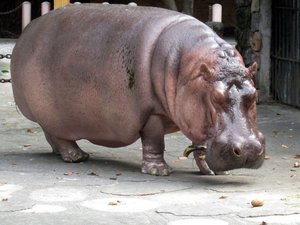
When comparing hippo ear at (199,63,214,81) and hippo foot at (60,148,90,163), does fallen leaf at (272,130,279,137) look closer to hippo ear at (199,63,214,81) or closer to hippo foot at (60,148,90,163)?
hippo foot at (60,148,90,163)

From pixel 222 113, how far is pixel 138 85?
2.60 feet

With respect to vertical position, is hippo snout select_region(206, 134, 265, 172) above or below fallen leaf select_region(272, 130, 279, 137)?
above

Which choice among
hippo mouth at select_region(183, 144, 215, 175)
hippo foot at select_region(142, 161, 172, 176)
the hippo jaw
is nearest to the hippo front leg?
hippo foot at select_region(142, 161, 172, 176)

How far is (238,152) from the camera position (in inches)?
240

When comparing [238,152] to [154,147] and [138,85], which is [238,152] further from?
[138,85]

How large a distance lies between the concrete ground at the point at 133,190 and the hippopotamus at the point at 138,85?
21cm

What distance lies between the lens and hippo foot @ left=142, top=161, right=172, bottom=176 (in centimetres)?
679

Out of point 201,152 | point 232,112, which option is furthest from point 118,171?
point 232,112

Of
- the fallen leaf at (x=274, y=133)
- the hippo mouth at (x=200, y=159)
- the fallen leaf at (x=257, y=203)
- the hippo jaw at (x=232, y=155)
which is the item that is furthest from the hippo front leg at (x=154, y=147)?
the fallen leaf at (x=274, y=133)

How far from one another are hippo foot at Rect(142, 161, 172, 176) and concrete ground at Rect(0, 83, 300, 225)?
59mm

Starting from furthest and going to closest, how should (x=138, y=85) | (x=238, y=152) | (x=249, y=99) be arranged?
(x=138, y=85) < (x=249, y=99) < (x=238, y=152)

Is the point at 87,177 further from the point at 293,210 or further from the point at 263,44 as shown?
the point at 263,44

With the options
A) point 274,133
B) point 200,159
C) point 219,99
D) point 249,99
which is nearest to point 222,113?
point 219,99

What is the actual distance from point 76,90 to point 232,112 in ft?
4.70
